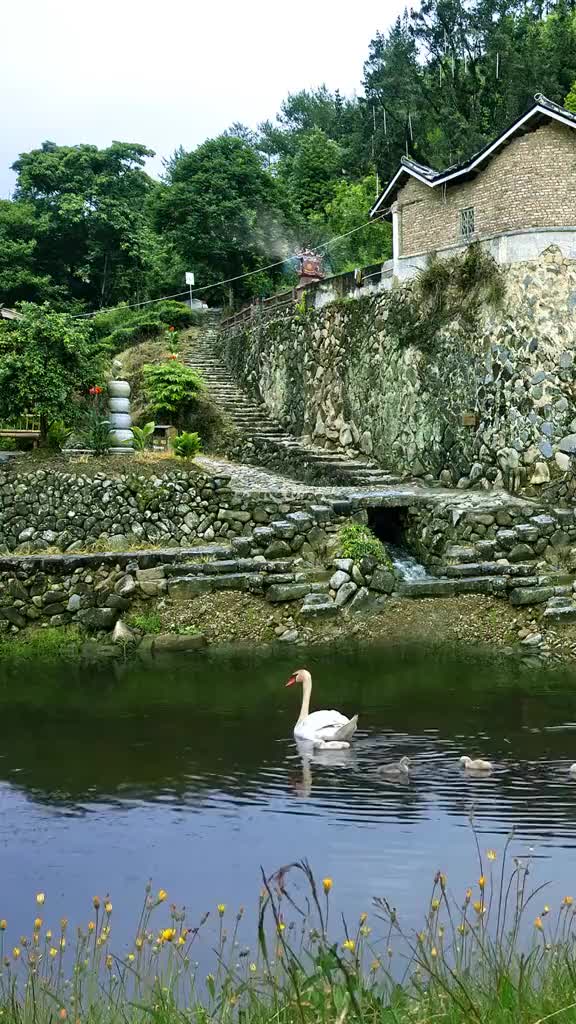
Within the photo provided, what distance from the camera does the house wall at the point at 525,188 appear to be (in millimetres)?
23219

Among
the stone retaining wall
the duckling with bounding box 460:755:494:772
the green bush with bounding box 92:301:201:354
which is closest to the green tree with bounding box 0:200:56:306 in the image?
the green bush with bounding box 92:301:201:354

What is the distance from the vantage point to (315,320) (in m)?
29.5

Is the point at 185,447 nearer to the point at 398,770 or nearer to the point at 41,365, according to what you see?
the point at 41,365

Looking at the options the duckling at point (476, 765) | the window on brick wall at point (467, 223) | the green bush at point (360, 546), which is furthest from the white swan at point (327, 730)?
the window on brick wall at point (467, 223)

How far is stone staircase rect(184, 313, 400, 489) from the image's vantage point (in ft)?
84.8

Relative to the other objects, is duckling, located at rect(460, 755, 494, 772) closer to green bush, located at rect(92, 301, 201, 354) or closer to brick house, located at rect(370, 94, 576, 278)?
brick house, located at rect(370, 94, 576, 278)

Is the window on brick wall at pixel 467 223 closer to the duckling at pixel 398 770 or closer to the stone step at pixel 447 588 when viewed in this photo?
the stone step at pixel 447 588

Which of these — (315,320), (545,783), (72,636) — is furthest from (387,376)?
(545,783)

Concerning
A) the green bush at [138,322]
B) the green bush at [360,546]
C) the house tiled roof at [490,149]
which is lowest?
the green bush at [360,546]

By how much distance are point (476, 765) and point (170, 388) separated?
21856 mm

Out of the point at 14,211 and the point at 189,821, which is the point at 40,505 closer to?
the point at 189,821

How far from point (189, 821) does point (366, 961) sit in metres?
3.37

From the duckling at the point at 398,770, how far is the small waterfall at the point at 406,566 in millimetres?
9805

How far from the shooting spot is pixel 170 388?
3062 cm
